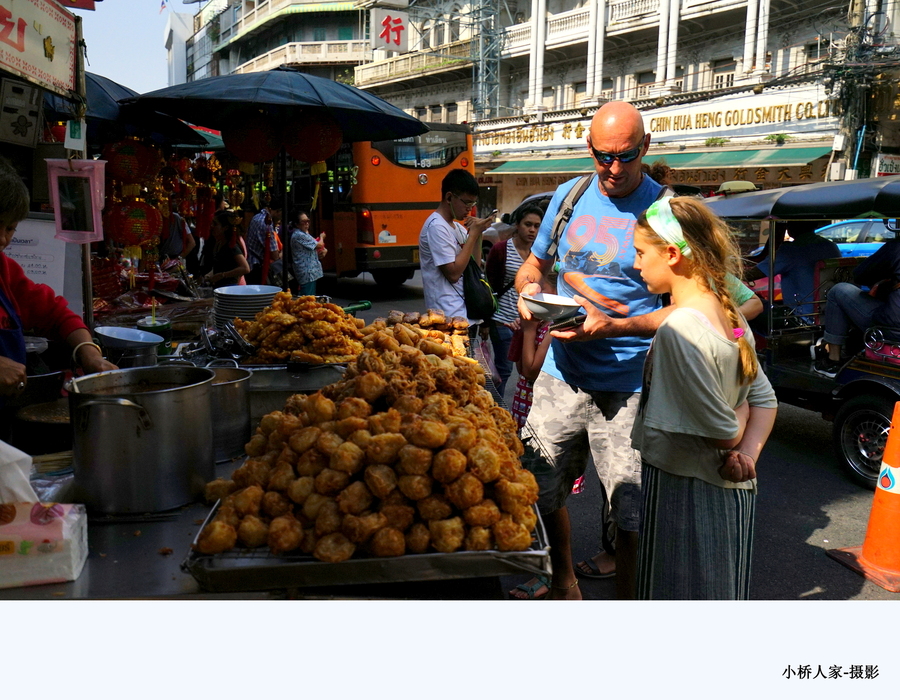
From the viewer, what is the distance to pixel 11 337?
2500 millimetres

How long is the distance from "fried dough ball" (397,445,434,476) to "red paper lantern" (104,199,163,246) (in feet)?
19.5

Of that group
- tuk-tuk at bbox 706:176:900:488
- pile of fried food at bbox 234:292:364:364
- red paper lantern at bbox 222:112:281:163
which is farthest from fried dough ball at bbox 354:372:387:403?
red paper lantern at bbox 222:112:281:163

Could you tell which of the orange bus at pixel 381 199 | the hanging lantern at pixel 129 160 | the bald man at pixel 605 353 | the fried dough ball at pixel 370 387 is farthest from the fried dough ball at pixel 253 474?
the orange bus at pixel 381 199

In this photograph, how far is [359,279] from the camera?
1870cm

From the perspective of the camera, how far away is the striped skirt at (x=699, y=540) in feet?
7.45

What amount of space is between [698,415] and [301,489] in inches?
47.3

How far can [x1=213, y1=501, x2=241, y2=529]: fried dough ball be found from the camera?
168cm

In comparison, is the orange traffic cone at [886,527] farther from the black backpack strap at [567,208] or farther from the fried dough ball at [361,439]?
the fried dough ball at [361,439]

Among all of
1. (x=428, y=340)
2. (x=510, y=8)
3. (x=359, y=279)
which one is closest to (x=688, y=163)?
(x=359, y=279)

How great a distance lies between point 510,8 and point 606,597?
3549cm

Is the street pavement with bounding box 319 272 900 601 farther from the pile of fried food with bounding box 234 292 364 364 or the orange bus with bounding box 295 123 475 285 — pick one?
the orange bus with bounding box 295 123 475 285

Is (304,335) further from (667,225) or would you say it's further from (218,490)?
A: (667,225)

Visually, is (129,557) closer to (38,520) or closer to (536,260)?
(38,520)

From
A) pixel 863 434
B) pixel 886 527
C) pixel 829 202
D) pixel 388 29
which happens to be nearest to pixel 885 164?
pixel 829 202
